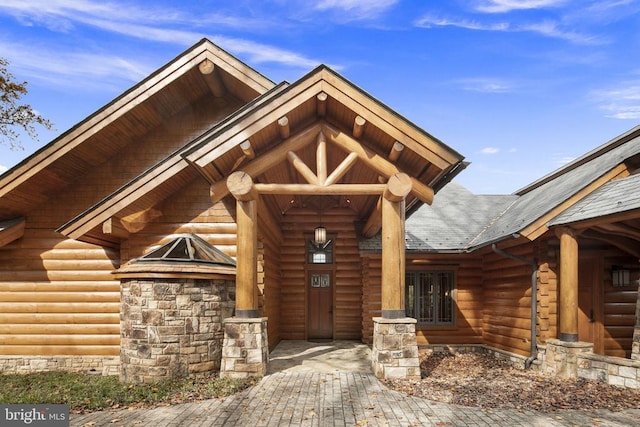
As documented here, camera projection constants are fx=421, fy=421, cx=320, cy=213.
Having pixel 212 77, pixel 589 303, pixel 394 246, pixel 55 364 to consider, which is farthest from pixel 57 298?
pixel 589 303

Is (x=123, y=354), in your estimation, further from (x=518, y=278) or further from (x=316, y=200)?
(x=518, y=278)

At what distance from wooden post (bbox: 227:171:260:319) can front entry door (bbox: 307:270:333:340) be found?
619cm

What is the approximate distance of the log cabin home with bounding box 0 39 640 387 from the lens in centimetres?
861

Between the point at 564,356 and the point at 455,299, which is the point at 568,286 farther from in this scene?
the point at 455,299

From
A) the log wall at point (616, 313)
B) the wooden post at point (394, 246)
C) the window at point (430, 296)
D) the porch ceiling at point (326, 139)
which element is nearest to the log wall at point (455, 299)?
the window at point (430, 296)

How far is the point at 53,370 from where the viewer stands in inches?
432

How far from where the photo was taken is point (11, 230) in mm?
10828

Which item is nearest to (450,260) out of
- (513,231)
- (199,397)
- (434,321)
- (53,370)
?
(434,321)

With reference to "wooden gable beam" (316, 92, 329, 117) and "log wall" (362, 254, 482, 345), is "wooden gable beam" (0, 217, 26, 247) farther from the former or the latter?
"log wall" (362, 254, 482, 345)

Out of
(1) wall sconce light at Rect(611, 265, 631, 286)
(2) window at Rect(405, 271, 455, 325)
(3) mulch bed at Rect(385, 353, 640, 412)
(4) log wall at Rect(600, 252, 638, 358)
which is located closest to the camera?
(3) mulch bed at Rect(385, 353, 640, 412)

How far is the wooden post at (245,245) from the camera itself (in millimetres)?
8641

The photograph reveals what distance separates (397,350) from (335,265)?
258 inches

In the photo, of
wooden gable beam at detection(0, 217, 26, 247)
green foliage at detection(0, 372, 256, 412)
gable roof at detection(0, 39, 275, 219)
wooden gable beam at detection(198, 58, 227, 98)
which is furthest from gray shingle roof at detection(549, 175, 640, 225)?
wooden gable beam at detection(0, 217, 26, 247)

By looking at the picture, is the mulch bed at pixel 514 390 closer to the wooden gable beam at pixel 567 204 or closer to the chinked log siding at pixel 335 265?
the wooden gable beam at pixel 567 204
